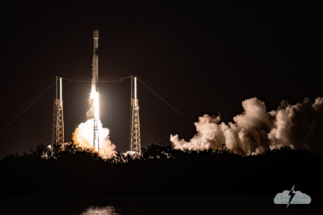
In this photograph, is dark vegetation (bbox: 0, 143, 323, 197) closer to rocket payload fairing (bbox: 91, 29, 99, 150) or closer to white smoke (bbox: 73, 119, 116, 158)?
rocket payload fairing (bbox: 91, 29, 99, 150)

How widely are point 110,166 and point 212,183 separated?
785cm

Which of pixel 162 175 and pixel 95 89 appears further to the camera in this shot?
pixel 95 89

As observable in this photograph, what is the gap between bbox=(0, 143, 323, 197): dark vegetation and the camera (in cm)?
4094

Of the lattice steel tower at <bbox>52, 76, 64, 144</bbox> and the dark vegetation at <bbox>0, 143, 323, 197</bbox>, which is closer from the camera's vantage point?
the dark vegetation at <bbox>0, 143, 323, 197</bbox>

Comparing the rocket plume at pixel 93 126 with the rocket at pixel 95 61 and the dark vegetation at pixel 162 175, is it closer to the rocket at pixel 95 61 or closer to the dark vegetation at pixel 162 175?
the rocket at pixel 95 61

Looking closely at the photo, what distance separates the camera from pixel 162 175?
41.2 metres

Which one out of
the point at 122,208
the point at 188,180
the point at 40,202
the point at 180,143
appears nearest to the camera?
the point at 122,208

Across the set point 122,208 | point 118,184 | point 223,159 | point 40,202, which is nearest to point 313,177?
point 223,159

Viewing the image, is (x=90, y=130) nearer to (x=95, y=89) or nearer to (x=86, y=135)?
(x=86, y=135)

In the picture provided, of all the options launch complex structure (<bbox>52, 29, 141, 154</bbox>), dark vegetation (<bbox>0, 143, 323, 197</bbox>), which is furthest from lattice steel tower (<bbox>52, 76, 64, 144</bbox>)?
dark vegetation (<bbox>0, 143, 323, 197</bbox>)

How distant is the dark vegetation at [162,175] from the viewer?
40938mm

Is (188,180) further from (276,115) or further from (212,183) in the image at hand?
(276,115)

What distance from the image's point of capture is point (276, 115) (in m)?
76.9

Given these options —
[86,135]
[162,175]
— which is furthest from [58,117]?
[162,175]
